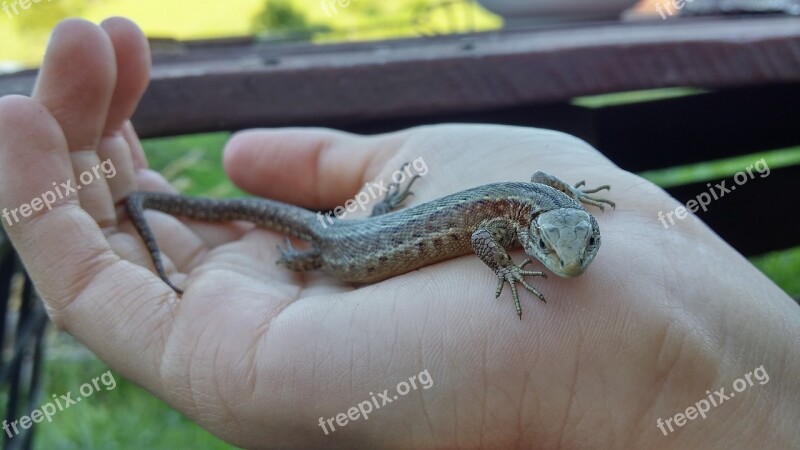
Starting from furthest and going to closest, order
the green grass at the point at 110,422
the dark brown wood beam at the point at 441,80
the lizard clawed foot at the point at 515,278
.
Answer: the green grass at the point at 110,422 → the dark brown wood beam at the point at 441,80 → the lizard clawed foot at the point at 515,278

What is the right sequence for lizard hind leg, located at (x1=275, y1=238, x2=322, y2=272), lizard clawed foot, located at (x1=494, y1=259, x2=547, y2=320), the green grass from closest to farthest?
lizard clawed foot, located at (x1=494, y1=259, x2=547, y2=320) < lizard hind leg, located at (x1=275, y1=238, x2=322, y2=272) < the green grass

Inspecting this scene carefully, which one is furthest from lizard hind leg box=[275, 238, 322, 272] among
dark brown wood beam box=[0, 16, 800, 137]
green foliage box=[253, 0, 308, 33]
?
green foliage box=[253, 0, 308, 33]

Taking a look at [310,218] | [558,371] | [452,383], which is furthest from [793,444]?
[310,218]

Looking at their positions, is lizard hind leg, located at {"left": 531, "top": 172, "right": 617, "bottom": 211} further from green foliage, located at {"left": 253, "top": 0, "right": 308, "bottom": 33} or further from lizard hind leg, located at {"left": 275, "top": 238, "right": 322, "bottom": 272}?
green foliage, located at {"left": 253, "top": 0, "right": 308, "bottom": 33}

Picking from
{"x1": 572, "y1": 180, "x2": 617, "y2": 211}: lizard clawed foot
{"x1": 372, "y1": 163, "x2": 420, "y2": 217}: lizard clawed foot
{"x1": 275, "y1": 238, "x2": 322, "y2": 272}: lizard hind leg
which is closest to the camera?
{"x1": 572, "y1": 180, "x2": 617, "y2": 211}: lizard clawed foot

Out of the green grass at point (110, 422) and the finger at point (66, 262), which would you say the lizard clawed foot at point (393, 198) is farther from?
the green grass at point (110, 422)

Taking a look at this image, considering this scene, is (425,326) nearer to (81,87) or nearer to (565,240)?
(565,240)

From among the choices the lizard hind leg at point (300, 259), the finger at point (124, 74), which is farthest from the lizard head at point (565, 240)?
the finger at point (124, 74)
